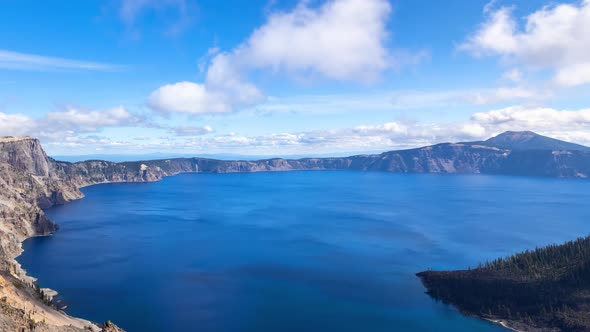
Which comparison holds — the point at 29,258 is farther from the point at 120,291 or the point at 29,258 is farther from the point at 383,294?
the point at 383,294

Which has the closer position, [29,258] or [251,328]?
[251,328]

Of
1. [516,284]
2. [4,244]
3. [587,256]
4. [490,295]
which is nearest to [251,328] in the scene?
[490,295]

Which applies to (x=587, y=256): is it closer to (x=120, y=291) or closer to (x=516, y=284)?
(x=516, y=284)

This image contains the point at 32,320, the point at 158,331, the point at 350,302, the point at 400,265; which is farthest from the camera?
the point at 400,265

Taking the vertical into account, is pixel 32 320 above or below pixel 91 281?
above

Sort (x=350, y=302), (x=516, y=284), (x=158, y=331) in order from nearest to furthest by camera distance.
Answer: (x=158, y=331) → (x=350, y=302) → (x=516, y=284)

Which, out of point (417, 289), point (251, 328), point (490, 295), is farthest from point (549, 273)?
point (251, 328)
